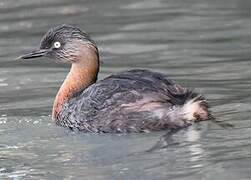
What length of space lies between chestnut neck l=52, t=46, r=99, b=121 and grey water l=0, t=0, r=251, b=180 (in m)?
0.30

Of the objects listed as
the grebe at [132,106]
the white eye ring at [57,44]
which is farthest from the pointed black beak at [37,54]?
the grebe at [132,106]

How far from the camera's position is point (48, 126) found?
936cm

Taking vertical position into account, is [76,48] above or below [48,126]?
above

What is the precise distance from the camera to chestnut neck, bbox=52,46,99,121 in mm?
9648

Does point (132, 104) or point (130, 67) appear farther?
point (130, 67)

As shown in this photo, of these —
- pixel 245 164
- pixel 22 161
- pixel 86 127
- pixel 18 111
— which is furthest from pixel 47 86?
pixel 245 164

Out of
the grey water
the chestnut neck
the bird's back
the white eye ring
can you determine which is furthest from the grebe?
the white eye ring

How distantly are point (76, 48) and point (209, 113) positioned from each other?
5.27ft

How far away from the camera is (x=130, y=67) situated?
11.4m

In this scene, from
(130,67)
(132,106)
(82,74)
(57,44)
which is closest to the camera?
(132,106)

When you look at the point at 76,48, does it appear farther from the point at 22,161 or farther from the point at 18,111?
the point at 22,161

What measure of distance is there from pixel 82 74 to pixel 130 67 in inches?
70.3

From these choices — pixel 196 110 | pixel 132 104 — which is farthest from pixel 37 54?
pixel 196 110

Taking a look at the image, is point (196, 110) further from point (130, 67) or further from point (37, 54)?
point (130, 67)
